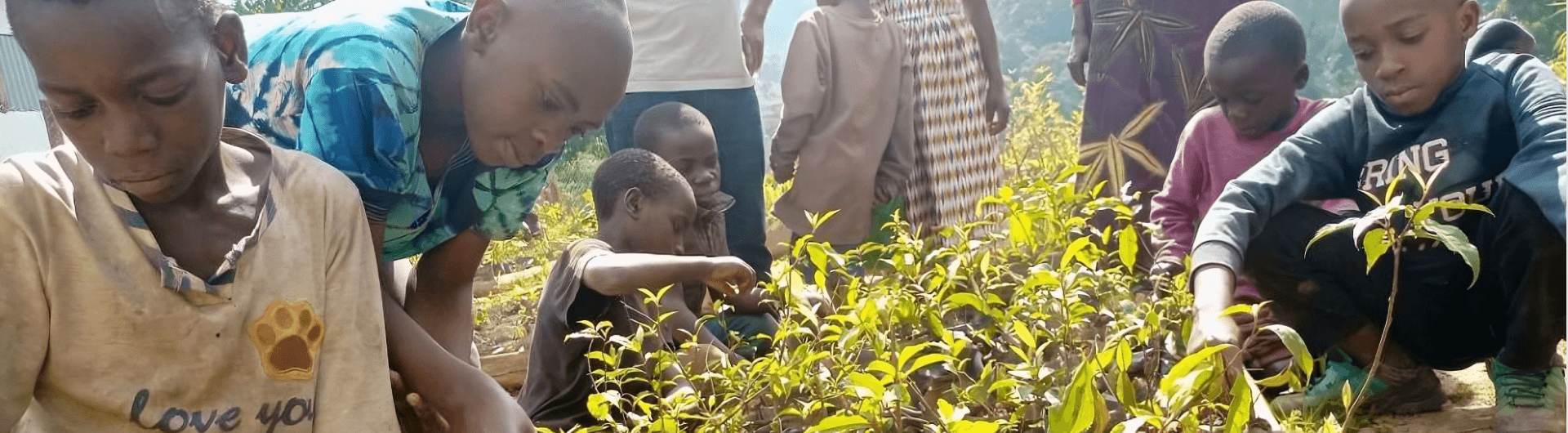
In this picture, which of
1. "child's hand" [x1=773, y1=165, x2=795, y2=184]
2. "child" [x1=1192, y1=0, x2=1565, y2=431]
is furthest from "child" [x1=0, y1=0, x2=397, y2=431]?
"child's hand" [x1=773, y1=165, x2=795, y2=184]

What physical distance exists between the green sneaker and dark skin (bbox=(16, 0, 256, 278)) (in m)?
2.35

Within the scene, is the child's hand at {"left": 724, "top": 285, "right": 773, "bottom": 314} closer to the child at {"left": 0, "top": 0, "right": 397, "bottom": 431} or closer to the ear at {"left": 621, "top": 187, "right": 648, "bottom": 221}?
the ear at {"left": 621, "top": 187, "right": 648, "bottom": 221}

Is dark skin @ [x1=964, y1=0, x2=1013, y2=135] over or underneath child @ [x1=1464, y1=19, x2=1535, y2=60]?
underneath

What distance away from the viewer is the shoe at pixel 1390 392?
307cm

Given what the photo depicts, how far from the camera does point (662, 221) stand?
3467mm

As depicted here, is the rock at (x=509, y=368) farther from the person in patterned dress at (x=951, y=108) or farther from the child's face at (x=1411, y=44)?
the child's face at (x=1411, y=44)

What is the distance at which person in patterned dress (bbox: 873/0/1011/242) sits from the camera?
4559 millimetres

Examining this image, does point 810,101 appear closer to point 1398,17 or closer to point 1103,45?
point 1103,45

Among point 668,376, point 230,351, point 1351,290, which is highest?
point 230,351

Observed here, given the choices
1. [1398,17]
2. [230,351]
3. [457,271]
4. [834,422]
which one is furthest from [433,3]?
[1398,17]

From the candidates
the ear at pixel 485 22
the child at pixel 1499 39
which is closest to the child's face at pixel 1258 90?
the child at pixel 1499 39

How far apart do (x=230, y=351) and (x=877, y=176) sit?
2.89 metres

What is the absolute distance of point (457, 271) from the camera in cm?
280

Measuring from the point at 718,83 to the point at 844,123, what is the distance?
31.4 inches
